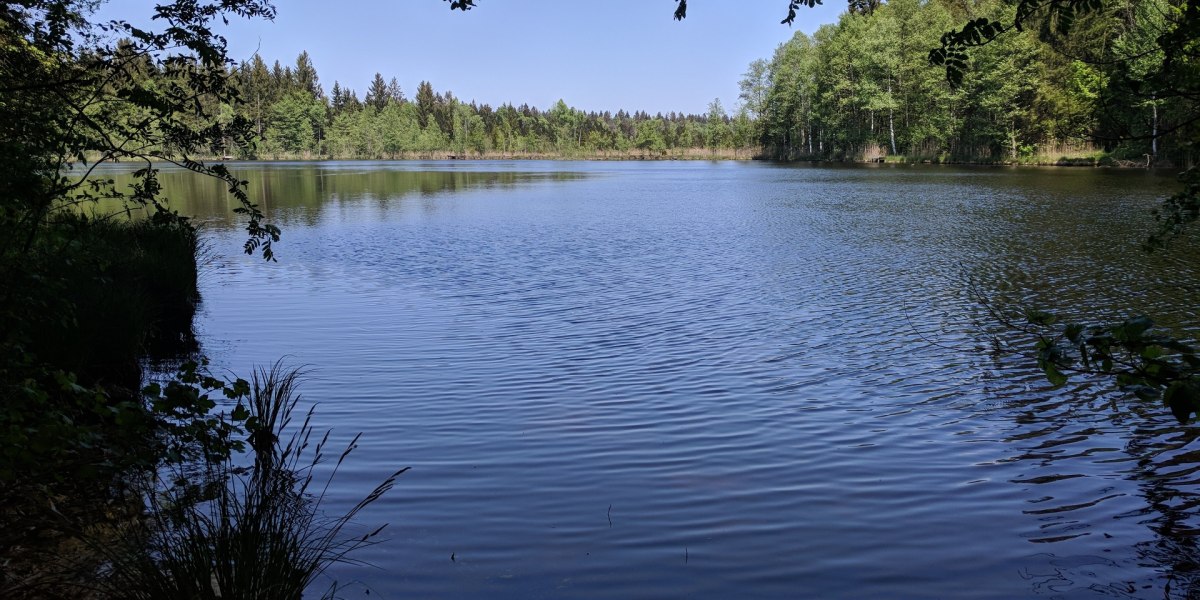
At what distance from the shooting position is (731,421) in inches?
296

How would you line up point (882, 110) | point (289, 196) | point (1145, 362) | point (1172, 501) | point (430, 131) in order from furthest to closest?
1. point (430, 131)
2. point (882, 110)
3. point (289, 196)
4. point (1172, 501)
5. point (1145, 362)

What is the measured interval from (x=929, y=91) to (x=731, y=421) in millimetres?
69952

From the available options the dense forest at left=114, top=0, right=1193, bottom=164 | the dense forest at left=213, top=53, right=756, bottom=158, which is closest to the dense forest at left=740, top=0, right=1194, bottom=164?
the dense forest at left=114, top=0, right=1193, bottom=164

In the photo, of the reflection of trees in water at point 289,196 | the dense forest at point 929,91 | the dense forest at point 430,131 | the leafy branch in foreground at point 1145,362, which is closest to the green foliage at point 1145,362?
the leafy branch in foreground at point 1145,362

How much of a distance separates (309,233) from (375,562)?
22425mm

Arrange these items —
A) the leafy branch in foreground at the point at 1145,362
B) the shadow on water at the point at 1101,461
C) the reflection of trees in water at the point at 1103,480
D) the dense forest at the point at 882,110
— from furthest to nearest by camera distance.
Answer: the dense forest at the point at 882,110 → the shadow on water at the point at 1101,461 → the reflection of trees in water at the point at 1103,480 → the leafy branch in foreground at the point at 1145,362

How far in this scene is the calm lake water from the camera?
15.5ft

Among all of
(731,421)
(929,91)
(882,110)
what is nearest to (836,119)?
(882,110)

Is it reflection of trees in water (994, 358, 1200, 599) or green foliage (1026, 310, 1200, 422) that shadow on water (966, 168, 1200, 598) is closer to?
reflection of trees in water (994, 358, 1200, 599)

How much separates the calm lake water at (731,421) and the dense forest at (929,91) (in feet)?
96.4

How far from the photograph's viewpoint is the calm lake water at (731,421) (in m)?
4.71

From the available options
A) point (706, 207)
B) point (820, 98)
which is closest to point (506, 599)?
point (706, 207)

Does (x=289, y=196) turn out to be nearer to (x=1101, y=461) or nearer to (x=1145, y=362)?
(x=1101, y=461)

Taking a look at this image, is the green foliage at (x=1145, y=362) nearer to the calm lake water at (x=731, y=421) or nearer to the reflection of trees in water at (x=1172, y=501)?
the calm lake water at (x=731, y=421)
